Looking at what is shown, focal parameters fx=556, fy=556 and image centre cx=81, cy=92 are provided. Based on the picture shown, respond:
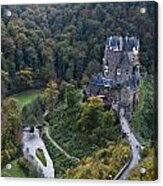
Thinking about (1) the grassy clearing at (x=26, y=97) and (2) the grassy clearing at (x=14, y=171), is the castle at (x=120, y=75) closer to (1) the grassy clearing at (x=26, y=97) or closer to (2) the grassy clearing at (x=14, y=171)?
(1) the grassy clearing at (x=26, y=97)

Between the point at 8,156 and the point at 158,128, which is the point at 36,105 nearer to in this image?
the point at 8,156

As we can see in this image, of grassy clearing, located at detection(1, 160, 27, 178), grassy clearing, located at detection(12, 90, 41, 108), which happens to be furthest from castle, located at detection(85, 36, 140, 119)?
grassy clearing, located at detection(1, 160, 27, 178)

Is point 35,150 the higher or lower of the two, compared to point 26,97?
lower

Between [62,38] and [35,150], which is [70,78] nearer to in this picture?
[62,38]

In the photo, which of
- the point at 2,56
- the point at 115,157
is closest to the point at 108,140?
the point at 115,157

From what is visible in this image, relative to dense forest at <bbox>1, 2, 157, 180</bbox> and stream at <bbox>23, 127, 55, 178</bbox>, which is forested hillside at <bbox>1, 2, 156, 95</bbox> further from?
stream at <bbox>23, 127, 55, 178</bbox>

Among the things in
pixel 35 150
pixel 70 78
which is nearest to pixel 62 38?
pixel 70 78
